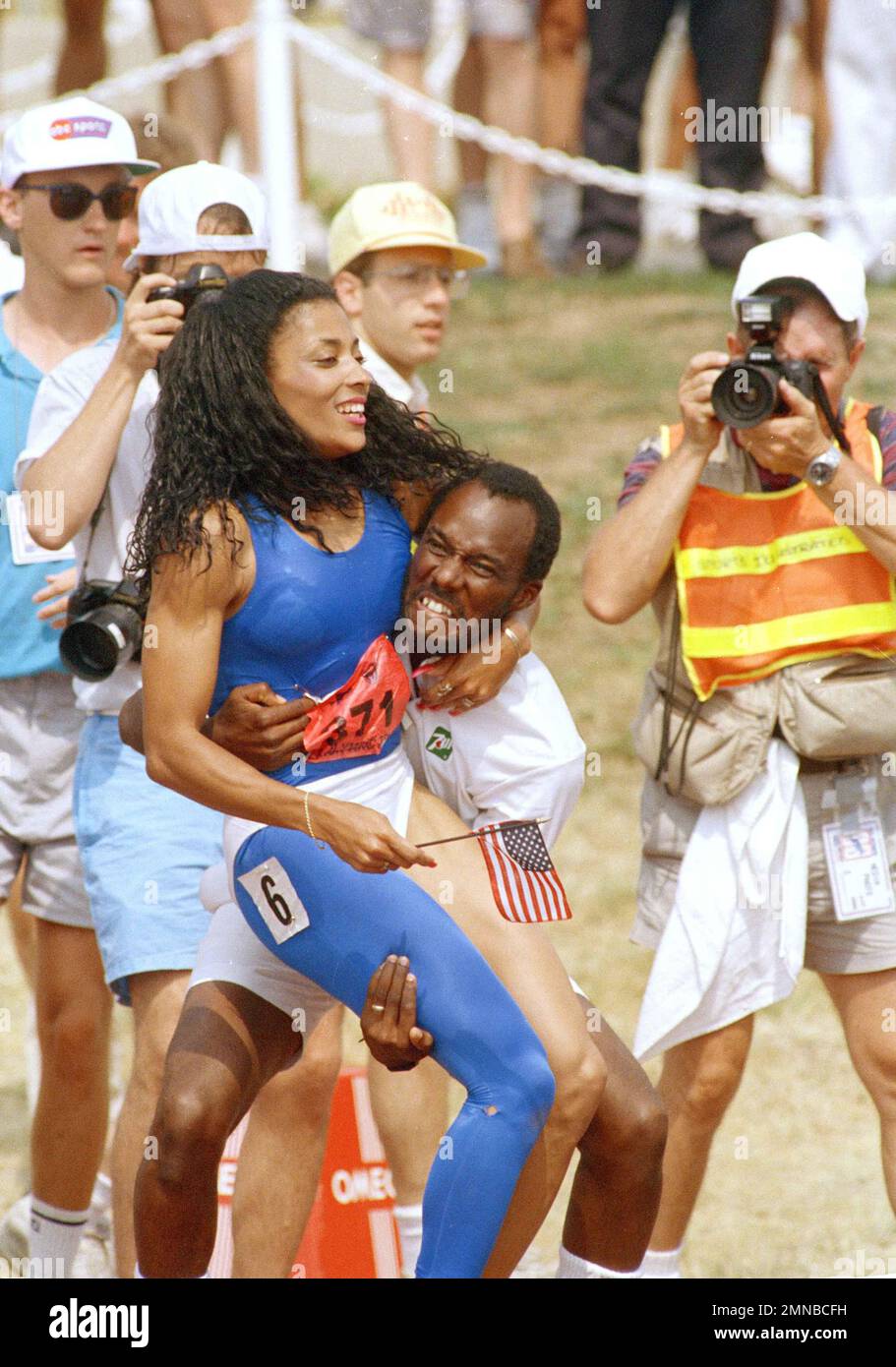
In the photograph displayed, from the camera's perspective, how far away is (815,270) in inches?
140

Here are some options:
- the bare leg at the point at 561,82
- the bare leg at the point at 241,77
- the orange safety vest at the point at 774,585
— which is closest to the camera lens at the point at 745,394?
the orange safety vest at the point at 774,585

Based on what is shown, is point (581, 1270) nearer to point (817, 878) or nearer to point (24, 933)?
point (817, 878)

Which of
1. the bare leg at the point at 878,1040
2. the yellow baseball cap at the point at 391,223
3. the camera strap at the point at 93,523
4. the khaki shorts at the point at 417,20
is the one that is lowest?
the bare leg at the point at 878,1040

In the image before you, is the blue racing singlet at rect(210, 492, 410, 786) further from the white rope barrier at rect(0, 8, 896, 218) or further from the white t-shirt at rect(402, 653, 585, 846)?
the white rope barrier at rect(0, 8, 896, 218)

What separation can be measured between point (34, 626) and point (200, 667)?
3.76 ft

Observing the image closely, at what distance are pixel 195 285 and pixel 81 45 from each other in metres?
4.90

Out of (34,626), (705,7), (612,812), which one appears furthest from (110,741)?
(705,7)

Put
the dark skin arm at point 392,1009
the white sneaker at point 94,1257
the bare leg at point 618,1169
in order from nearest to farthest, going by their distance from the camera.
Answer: the dark skin arm at point 392,1009 → the bare leg at point 618,1169 → the white sneaker at point 94,1257

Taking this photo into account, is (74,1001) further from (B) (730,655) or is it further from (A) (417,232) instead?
(A) (417,232)

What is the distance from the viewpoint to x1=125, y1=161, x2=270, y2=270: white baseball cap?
12.0ft

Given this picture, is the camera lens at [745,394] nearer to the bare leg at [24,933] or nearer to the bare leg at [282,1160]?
the bare leg at [282,1160]

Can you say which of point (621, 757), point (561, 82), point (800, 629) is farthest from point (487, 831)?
point (561, 82)

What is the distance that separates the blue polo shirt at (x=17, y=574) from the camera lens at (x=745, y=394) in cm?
122

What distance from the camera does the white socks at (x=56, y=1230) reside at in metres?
4.04
